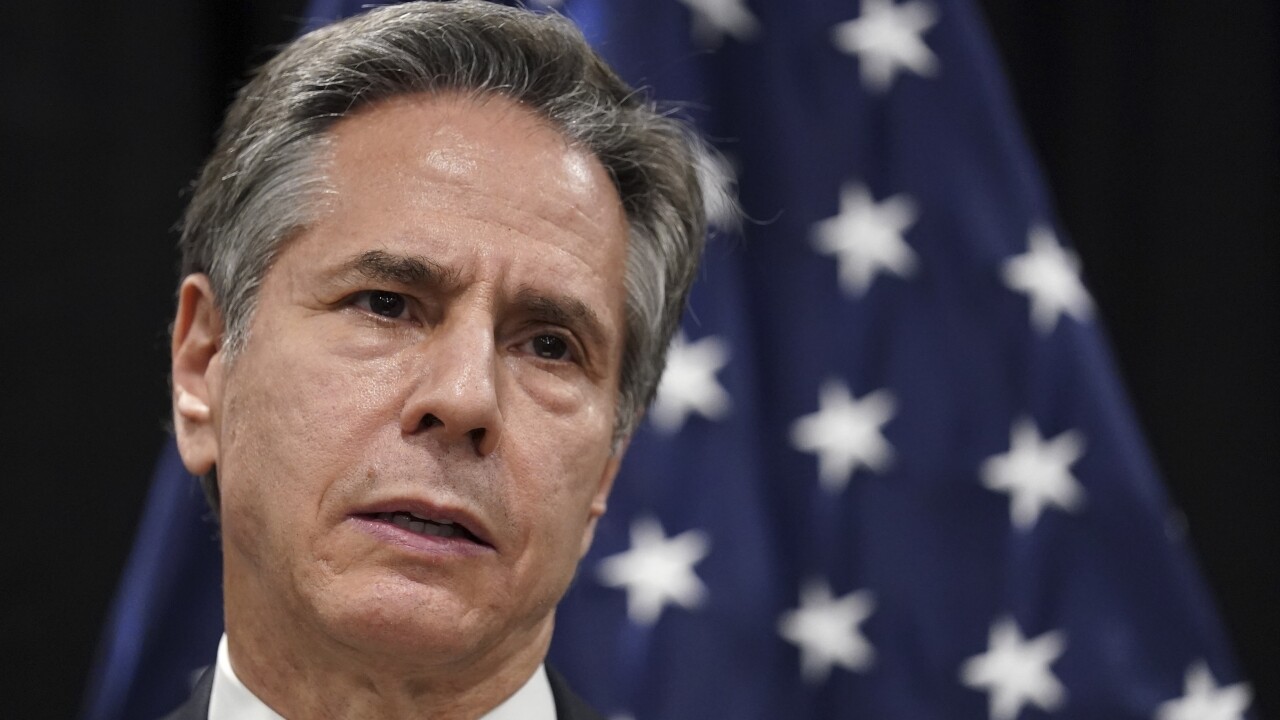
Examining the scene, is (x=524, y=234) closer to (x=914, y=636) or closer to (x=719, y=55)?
(x=719, y=55)

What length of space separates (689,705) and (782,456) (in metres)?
0.46

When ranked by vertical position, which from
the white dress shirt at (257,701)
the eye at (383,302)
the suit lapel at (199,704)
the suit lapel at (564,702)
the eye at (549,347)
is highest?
the eye at (549,347)

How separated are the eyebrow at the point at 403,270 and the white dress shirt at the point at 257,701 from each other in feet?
1.67

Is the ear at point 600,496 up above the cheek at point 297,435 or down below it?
above

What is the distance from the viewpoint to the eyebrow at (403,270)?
1484 mm

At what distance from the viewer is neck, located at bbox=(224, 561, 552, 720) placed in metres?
1.50

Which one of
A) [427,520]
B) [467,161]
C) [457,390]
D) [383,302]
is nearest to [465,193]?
[467,161]

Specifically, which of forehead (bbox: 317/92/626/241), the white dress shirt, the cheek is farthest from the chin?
forehead (bbox: 317/92/626/241)

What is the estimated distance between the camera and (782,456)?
240 cm

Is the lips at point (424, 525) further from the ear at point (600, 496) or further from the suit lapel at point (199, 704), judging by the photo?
the suit lapel at point (199, 704)

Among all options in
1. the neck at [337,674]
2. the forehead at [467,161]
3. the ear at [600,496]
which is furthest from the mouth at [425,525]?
the forehead at [467,161]

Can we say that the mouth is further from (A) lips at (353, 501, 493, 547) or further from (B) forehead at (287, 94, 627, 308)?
(B) forehead at (287, 94, 627, 308)

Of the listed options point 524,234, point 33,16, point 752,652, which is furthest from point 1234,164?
point 33,16

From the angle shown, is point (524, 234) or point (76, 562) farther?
point (76, 562)
